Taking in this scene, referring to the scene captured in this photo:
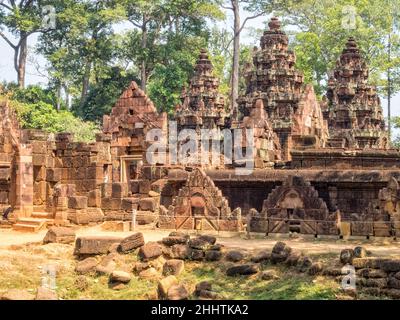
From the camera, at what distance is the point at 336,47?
53.6 m

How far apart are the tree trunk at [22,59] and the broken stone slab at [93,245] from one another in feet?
117

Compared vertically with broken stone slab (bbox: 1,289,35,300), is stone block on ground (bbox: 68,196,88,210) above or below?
above

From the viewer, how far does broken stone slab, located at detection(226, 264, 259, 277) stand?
1441 cm

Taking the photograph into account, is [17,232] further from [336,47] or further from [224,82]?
[224,82]

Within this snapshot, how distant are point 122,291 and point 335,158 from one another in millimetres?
12051

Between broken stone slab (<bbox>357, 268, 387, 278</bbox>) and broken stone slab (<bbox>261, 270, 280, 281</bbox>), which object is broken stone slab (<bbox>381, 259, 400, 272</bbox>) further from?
broken stone slab (<bbox>261, 270, 280, 281</bbox>)

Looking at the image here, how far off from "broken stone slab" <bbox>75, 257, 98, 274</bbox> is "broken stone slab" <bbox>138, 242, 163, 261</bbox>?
0.99 metres

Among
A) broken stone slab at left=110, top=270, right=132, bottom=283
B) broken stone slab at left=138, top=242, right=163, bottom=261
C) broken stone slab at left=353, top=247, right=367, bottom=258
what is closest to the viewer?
broken stone slab at left=353, top=247, right=367, bottom=258

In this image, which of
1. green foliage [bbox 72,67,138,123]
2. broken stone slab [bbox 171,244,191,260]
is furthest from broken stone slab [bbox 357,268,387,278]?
green foliage [bbox 72,67,138,123]

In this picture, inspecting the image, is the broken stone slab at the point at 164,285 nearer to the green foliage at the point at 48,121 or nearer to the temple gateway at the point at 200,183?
the temple gateway at the point at 200,183

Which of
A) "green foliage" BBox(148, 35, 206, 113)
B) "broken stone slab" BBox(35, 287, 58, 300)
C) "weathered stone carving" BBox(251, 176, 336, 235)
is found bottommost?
"broken stone slab" BBox(35, 287, 58, 300)

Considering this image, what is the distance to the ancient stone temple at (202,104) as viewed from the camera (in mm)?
42737

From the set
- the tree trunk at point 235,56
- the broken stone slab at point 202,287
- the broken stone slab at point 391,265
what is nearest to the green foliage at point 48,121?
the tree trunk at point 235,56
